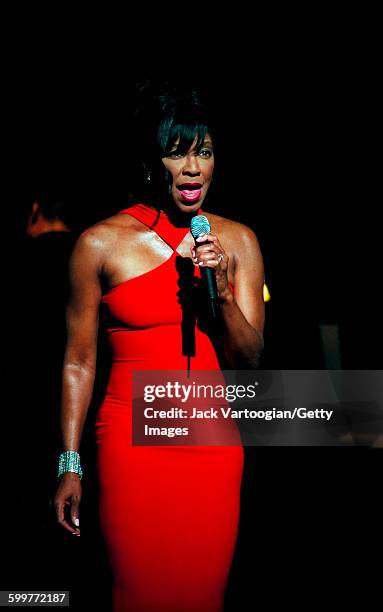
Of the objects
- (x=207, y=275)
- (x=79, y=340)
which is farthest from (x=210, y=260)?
(x=79, y=340)

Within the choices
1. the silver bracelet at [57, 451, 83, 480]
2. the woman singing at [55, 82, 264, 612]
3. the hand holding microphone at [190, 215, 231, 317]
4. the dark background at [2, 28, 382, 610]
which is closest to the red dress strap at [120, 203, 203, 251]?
the woman singing at [55, 82, 264, 612]

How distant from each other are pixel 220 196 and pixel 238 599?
205 centimetres

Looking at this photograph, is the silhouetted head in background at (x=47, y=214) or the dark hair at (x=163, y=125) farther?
the silhouetted head in background at (x=47, y=214)

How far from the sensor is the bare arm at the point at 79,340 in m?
2.14

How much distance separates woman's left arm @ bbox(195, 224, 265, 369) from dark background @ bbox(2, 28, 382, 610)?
122 cm

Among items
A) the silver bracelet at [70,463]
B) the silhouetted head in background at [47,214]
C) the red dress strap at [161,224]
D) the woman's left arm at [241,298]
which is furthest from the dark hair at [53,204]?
the silver bracelet at [70,463]

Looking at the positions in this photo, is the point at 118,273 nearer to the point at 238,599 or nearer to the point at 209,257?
the point at 209,257

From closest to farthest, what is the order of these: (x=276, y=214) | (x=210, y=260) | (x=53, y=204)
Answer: (x=210, y=260) < (x=53, y=204) < (x=276, y=214)

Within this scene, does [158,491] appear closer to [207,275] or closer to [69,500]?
[69,500]

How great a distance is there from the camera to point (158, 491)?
2.07 m

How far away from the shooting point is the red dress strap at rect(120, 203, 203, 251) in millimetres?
2201

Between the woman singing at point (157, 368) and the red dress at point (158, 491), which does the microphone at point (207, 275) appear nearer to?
the woman singing at point (157, 368)

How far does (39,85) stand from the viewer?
3959mm

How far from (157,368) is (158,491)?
33 cm
